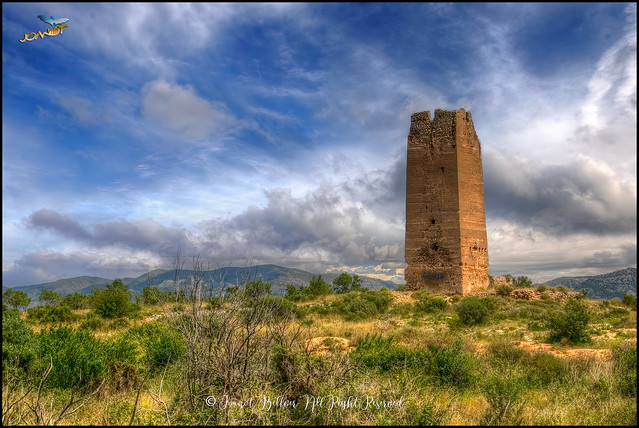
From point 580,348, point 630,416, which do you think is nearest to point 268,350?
point 630,416

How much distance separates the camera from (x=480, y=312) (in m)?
17.5

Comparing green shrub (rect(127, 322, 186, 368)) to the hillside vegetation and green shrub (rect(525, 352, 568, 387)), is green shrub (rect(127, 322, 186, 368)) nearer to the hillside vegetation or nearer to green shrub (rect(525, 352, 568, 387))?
the hillside vegetation

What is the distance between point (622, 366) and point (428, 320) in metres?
11.0

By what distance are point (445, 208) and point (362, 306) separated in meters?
9.06

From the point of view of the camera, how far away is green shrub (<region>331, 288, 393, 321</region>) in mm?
20484

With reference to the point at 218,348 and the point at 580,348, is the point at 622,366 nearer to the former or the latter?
the point at 580,348

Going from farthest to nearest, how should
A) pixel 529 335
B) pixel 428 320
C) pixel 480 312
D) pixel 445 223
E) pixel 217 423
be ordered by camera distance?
pixel 445 223
pixel 428 320
pixel 480 312
pixel 529 335
pixel 217 423

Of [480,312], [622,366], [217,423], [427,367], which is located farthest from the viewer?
[480,312]

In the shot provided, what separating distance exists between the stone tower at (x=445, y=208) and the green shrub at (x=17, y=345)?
71.9 feet

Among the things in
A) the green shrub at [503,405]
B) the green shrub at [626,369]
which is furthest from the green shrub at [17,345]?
the green shrub at [626,369]

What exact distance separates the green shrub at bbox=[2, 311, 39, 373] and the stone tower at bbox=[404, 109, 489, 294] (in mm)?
21916

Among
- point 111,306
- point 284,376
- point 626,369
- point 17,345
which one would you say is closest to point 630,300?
point 626,369

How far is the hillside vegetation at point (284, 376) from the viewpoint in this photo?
5.75m

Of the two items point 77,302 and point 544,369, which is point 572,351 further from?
point 77,302
